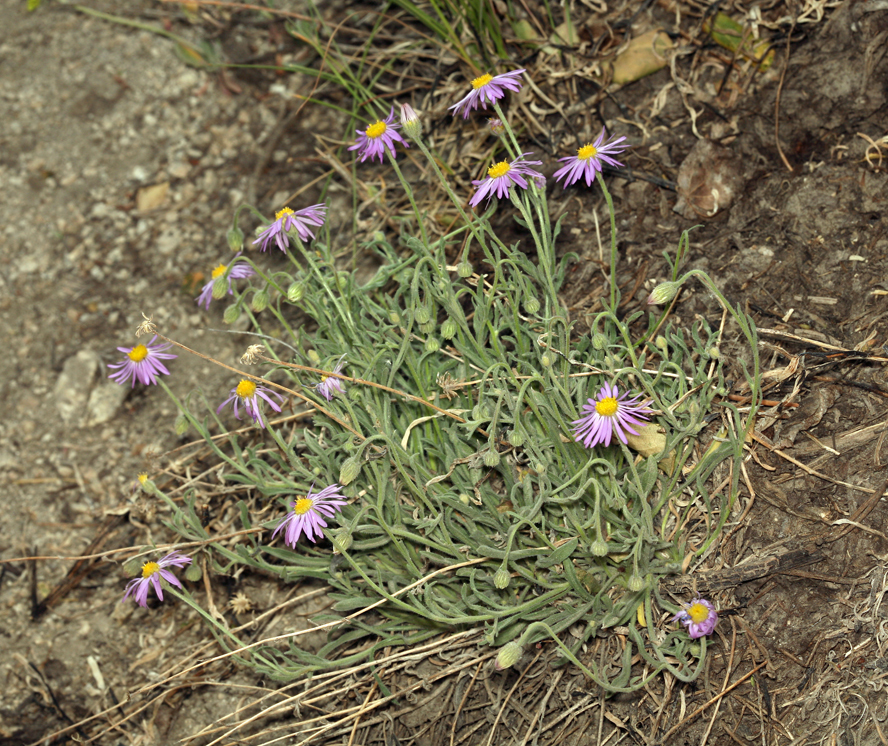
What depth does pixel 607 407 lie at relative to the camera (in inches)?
85.1

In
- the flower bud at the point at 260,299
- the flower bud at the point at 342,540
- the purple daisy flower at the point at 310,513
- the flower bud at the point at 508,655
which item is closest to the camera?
the flower bud at the point at 508,655

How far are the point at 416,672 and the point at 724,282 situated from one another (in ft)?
5.63

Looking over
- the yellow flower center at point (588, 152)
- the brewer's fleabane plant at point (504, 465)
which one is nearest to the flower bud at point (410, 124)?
the brewer's fleabane plant at point (504, 465)

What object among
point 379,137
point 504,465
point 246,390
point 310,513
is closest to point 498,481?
point 504,465

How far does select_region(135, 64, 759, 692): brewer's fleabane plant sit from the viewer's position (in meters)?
2.25

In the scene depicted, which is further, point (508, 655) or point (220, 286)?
point (220, 286)

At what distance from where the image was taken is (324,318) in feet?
9.00

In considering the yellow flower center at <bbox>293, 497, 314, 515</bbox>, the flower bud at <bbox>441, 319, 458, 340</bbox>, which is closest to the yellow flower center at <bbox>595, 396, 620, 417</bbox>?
the flower bud at <bbox>441, 319, 458, 340</bbox>

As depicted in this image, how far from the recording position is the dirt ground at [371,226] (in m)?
2.26

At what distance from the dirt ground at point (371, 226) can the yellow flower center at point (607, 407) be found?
57cm

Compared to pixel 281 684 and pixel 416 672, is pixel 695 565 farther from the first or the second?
pixel 281 684

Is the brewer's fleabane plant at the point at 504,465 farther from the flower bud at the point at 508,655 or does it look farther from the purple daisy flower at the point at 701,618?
the flower bud at the point at 508,655

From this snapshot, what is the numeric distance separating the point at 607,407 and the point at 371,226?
170cm

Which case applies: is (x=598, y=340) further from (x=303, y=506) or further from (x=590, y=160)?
(x=303, y=506)
